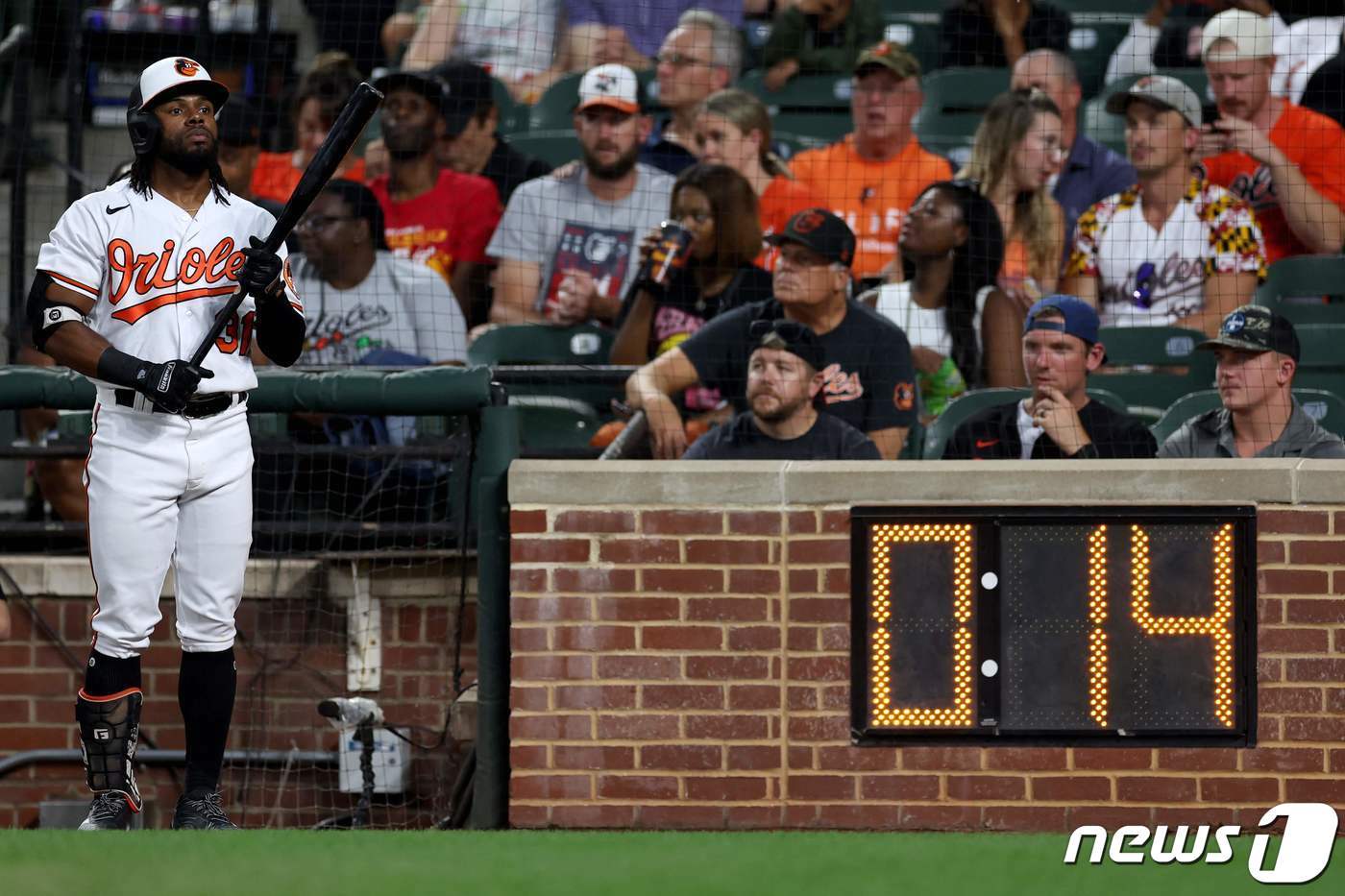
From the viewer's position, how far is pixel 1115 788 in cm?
469

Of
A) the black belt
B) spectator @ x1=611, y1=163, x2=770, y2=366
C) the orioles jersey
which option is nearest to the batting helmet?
the orioles jersey

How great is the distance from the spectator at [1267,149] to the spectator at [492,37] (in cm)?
326

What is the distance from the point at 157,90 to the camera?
4191 millimetres

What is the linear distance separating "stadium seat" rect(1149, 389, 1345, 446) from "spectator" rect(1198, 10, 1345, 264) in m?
0.97

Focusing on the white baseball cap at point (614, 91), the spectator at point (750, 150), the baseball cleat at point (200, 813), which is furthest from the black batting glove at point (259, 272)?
the spectator at point (750, 150)

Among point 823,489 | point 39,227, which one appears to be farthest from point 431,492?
point 39,227

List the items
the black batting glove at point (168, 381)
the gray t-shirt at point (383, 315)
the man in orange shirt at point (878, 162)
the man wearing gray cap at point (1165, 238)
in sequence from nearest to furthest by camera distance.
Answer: the black batting glove at point (168, 381)
the gray t-shirt at point (383, 315)
the man wearing gray cap at point (1165, 238)
the man in orange shirt at point (878, 162)

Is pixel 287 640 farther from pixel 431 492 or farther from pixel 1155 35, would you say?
pixel 1155 35

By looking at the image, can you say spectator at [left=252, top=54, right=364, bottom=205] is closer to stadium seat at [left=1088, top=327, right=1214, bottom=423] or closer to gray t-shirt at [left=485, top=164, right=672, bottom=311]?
gray t-shirt at [left=485, top=164, right=672, bottom=311]

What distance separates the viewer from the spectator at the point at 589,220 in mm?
7496

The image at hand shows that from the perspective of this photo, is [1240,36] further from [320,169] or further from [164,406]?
[164,406]

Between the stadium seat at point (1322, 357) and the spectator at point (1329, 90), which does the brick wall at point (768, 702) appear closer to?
the stadium seat at point (1322, 357)

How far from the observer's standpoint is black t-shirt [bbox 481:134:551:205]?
8.13m

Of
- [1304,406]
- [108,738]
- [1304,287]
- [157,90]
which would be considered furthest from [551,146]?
[108,738]
